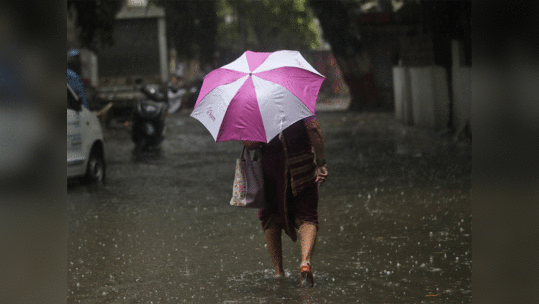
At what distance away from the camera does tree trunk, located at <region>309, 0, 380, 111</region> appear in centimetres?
2786

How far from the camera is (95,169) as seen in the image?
10820 millimetres

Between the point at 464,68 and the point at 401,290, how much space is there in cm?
1158

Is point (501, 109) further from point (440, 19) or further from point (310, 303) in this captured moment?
point (440, 19)

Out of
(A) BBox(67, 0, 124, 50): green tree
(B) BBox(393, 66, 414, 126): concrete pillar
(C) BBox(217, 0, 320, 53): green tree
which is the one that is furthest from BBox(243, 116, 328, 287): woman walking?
(C) BBox(217, 0, 320, 53): green tree

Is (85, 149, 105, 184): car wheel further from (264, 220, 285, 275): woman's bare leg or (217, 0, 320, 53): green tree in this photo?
(217, 0, 320, 53): green tree

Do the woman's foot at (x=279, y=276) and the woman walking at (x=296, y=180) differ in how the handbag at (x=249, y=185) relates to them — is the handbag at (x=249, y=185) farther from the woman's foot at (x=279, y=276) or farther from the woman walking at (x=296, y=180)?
the woman's foot at (x=279, y=276)

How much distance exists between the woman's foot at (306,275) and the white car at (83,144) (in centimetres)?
532

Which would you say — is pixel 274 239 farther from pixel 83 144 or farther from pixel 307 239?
pixel 83 144

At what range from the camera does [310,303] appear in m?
4.77

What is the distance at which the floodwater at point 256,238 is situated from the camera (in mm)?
5160

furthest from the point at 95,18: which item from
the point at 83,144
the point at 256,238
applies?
the point at 256,238

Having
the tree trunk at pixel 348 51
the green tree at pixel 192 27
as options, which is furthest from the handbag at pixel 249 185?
the green tree at pixel 192 27

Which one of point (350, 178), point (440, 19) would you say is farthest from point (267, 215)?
point (440, 19)

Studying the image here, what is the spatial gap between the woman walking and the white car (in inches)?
193
